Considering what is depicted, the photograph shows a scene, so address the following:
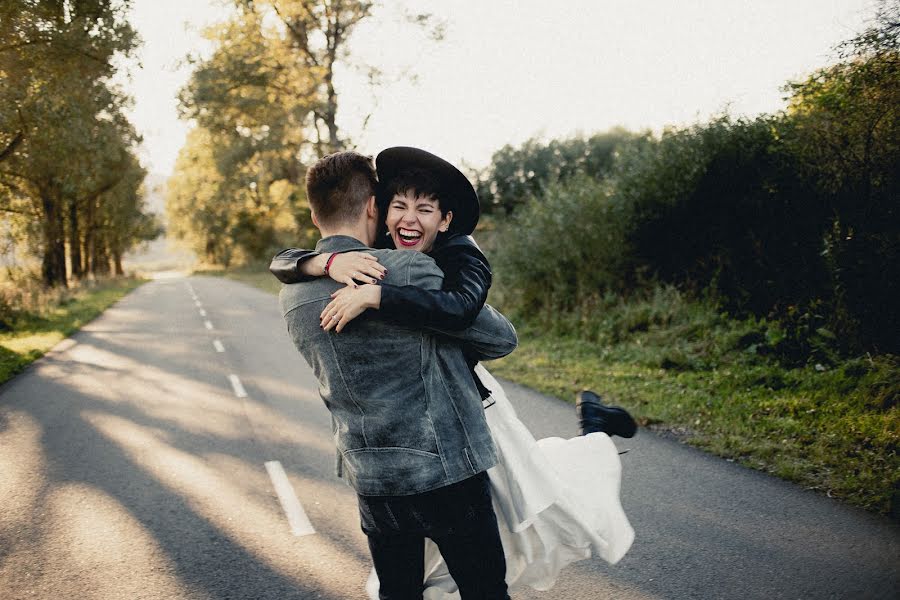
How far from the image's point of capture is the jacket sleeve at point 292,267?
1.99 metres

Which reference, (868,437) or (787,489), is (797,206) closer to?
(868,437)

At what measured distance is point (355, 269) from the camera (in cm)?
186

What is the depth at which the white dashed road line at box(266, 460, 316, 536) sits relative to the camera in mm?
4281

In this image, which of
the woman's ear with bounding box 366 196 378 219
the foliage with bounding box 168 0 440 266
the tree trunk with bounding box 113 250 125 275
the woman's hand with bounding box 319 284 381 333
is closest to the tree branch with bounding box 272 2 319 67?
the foliage with bounding box 168 0 440 266

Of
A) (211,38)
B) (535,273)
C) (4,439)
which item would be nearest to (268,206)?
(211,38)

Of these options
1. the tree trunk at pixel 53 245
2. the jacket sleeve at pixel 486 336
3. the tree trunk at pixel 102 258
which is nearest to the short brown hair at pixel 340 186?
the jacket sleeve at pixel 486 336

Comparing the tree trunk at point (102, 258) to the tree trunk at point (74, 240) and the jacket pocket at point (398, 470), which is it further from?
the jacket pocket at point (398, 470)

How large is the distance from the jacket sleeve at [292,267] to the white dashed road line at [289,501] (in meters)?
2.72

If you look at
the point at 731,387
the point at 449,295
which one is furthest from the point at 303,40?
the point at 449,295

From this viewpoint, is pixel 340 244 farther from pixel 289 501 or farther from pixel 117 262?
pixel 117 262

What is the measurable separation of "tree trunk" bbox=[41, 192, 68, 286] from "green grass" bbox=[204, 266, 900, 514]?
66.7 ft

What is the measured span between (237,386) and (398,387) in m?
7.65

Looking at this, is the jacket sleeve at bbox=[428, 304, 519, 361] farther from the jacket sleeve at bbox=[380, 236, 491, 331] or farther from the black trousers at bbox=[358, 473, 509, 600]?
the black trousers at bbox=[358, 473, 509, 600]

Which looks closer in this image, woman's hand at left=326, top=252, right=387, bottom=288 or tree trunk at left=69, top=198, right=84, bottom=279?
woman's hand at left=326, top=252, right=387, bottom=288
